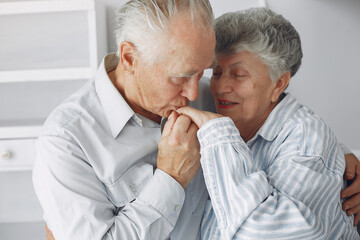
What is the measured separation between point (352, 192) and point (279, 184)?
1.28 feet

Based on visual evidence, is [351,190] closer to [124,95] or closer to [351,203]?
[351,203]

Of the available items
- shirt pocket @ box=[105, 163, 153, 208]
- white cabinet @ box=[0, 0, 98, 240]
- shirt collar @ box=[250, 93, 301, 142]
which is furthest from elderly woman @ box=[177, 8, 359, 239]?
white cabinet @ box=[0, 0, 98, 240]

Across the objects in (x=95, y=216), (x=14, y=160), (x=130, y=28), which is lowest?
(x=14, y=160)

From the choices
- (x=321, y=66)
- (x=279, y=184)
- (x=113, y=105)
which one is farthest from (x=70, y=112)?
(x=321, y=66)

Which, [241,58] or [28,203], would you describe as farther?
[28,203]

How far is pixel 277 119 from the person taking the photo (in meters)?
1.44

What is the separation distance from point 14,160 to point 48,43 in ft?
2.35

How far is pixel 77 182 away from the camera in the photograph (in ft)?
3.75

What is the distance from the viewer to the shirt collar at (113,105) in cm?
127

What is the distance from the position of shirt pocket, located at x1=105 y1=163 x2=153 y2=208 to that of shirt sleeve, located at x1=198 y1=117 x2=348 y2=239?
0.21 m

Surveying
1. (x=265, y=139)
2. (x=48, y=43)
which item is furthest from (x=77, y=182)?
(x=48, y=43)

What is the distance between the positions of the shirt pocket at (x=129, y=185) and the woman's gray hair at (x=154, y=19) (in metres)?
0.35

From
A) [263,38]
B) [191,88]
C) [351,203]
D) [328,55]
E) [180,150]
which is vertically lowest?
[351,203]

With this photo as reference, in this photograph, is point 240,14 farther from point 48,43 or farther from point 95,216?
point 48,43
